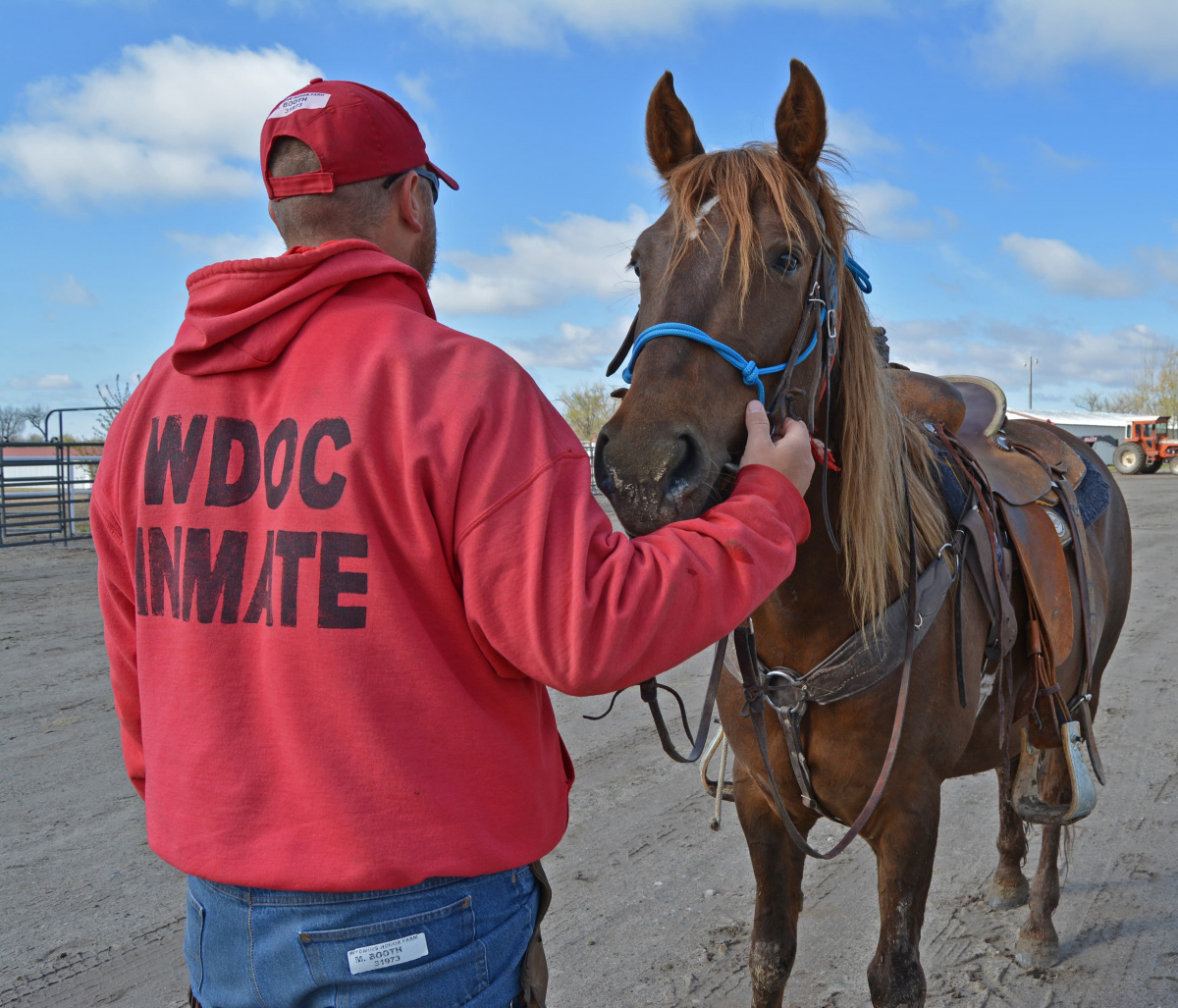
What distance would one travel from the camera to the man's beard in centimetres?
146

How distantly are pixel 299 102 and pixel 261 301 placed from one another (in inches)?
15.1

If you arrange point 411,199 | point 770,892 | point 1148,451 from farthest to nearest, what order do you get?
point 1148,451
point 770,892
point 411,199

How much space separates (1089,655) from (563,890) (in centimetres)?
225

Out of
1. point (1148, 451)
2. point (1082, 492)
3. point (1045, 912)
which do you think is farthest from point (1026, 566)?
point (1148, 451)

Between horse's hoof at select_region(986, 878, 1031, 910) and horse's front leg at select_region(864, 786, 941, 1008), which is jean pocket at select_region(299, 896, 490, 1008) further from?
horse's hoof at select_region(986, 878, 1031, 910)

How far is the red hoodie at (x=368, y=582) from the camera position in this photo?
1.09 m

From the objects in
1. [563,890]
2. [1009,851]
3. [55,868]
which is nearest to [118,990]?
[55,868]

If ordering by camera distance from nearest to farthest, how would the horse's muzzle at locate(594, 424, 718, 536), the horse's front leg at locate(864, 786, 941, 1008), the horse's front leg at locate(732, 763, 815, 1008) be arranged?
the horse's muzzle at locate(594, 424, 718, 536) < the horse's front leg at locate(864, 786, 941, 1008) < the horse's front leg at locate(732, 763, 815, 1008)

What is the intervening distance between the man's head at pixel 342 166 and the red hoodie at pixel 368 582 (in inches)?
5.4

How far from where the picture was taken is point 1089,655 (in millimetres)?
3236

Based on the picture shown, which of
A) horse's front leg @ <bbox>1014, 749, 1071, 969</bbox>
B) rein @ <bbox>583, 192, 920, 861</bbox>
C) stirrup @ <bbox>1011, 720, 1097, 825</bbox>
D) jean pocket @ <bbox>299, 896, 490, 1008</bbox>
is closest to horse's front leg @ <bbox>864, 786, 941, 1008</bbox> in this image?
rein @ <bbox>583, 192, 920, 861</bbox>

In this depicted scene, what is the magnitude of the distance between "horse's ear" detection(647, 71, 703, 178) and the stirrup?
2211 millimetres

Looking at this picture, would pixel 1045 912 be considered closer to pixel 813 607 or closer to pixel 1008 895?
pixel 1008 895

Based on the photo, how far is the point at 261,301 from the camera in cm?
117
